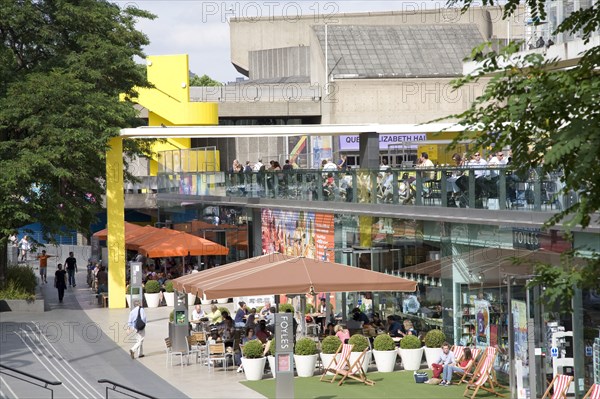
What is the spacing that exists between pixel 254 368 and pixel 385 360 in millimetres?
2670

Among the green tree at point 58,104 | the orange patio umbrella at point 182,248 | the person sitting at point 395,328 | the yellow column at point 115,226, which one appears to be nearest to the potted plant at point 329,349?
the person sitting at point 395,328

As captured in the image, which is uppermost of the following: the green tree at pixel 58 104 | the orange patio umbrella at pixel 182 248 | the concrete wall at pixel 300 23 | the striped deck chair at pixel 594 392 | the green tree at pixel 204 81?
the green tree at pixel 204 81

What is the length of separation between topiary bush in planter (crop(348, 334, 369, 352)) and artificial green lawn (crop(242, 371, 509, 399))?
0.59m

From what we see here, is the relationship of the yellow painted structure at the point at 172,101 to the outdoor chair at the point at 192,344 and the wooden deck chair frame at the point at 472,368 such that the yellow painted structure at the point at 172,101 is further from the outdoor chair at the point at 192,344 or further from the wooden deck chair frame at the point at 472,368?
the wooden deck chair frame at the point at 472,368

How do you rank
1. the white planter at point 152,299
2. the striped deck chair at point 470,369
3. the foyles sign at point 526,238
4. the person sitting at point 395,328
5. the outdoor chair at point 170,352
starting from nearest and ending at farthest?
the foyles sign at point 526,238
the striped deck chair at point 470,369
the person sitting at point 395,328
the outdoor chair at point 170,352
the white planter at point 152,299

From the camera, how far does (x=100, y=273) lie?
3934cm

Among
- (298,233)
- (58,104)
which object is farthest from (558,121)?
(58,104)

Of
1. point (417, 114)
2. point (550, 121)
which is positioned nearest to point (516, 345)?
point (550, 121)

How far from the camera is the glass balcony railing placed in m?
19.8

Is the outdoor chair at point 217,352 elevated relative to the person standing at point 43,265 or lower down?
lower down

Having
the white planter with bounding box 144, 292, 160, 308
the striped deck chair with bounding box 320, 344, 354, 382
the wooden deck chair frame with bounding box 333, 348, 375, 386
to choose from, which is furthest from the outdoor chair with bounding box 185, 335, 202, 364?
the white planter with bounding box 144, 292, 160, 308

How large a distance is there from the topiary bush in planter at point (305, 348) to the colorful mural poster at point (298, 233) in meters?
8.34

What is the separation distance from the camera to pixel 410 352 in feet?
75.7

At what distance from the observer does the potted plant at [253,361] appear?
22469 millimetres
